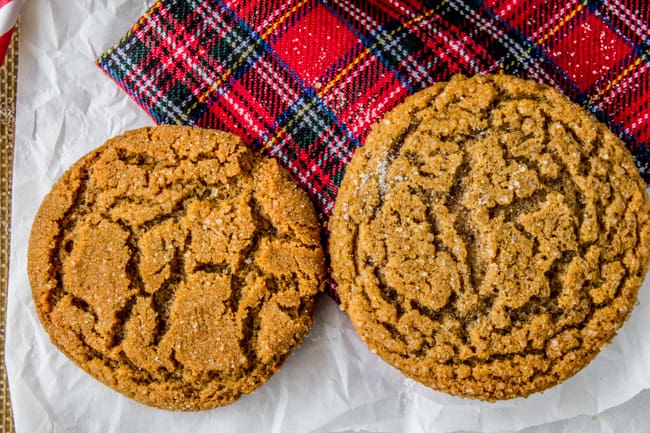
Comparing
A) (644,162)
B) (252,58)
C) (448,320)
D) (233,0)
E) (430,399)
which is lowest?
(430,399)

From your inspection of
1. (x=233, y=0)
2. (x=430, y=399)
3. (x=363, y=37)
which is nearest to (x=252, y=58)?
(x=233, y=0)

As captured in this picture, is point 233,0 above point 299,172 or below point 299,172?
above

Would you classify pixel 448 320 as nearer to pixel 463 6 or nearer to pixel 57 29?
pixel 463 6

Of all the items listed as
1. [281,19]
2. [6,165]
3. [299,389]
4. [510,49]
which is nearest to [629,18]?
[510,49]

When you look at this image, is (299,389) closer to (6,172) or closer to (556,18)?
(6,172)

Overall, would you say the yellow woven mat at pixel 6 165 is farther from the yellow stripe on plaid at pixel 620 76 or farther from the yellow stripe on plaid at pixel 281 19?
the yellow stripe on plaid at pixel 620 76

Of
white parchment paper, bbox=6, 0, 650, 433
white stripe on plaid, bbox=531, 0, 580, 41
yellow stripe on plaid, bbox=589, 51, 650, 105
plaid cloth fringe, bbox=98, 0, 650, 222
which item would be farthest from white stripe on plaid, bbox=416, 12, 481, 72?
white parchment paper, bbox=6, 0, 650, 433
